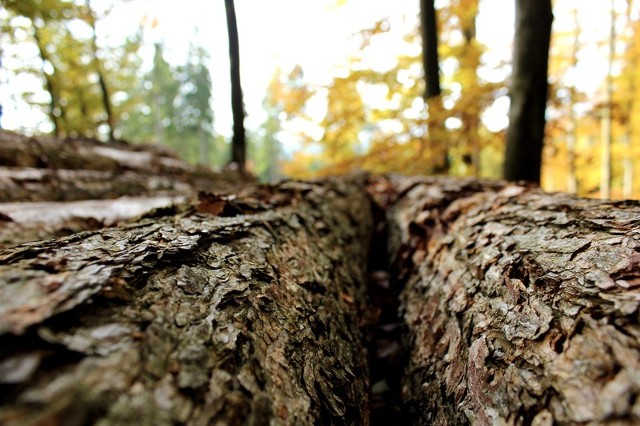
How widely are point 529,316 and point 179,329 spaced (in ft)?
3.60

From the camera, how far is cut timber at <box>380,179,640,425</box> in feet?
2.66

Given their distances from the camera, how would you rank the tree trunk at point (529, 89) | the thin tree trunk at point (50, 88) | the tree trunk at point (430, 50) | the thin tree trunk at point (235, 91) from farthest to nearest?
the thin tree trunk at point (50, 88), the thin tree trunk at point (235, 91), the tree trunk at point (430, 50), the tree trunk at point (529, 89)

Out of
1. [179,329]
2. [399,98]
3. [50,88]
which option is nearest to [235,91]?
[399,98]

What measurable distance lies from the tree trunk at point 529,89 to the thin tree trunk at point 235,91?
16.8 ft

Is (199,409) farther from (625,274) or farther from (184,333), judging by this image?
(625,274)

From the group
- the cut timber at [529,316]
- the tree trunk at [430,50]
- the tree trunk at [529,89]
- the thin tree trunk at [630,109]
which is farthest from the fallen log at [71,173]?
the thin tree trunk at [630,109]

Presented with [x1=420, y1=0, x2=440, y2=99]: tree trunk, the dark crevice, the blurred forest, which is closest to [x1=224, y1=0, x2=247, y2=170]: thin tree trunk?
the blurred forest

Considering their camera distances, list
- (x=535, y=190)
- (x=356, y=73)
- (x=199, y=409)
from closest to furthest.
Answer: (x=199, y=409) < (x=535, y=190) < (x=356, y=73)

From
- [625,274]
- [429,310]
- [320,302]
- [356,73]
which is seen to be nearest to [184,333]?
[320,302]

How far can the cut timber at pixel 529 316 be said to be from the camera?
2.66 feet

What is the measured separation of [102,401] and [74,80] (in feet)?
43.1

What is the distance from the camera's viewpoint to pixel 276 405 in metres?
0.83

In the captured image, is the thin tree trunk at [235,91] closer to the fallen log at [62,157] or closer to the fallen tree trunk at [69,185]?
the fallen log at [62,157]

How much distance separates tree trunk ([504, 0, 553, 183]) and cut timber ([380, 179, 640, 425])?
205cm
